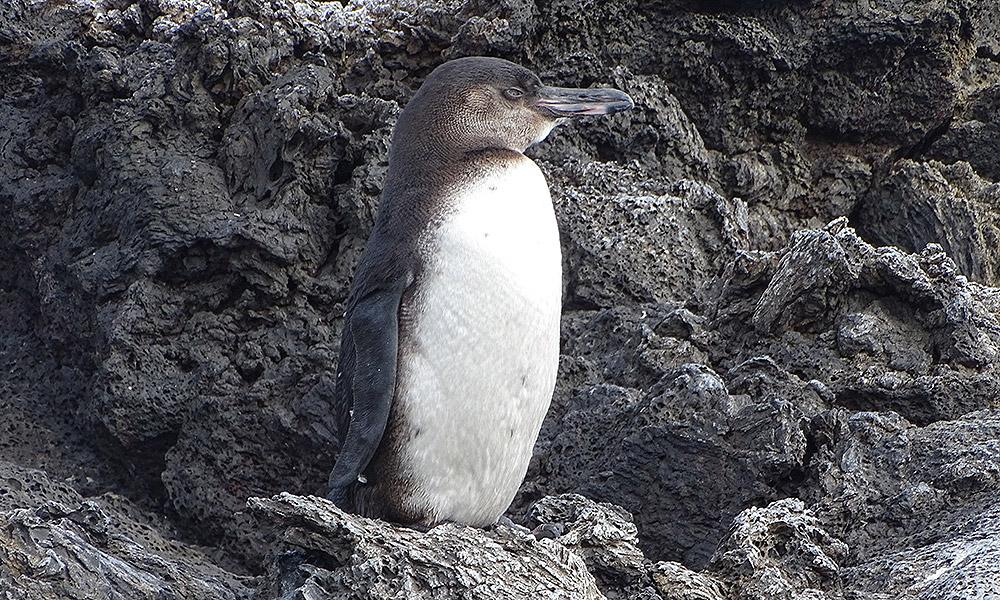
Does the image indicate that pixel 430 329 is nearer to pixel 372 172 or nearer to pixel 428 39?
pixel 372 172

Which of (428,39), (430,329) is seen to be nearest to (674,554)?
(430,329)

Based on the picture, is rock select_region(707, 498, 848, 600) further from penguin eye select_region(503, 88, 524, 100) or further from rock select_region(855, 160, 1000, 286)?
rock select_region(855, 160, 1000, 286)

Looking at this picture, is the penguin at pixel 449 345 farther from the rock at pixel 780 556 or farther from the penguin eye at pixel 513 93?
the rock at pixel 780 556

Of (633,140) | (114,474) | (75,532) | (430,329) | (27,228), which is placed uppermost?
(633,140)

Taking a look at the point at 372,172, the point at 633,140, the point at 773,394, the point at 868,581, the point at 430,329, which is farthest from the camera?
the point at 633,140

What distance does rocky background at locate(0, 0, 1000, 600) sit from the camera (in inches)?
126

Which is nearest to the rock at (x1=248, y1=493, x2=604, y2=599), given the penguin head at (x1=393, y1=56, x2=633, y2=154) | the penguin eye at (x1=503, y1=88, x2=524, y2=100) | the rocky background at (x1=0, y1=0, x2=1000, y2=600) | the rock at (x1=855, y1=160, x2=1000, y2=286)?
the rocky background at (x1=0, y1=0, x2=1000, y2=600)

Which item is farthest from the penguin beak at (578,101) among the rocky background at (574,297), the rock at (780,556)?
the rock at (780,556)

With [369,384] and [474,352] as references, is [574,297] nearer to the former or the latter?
[474,352]

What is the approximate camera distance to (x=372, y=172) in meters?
4.64

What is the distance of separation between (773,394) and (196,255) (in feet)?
7.46

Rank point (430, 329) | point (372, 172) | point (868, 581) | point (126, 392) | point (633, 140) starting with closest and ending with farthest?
point (868, 581) < point (430, 329) < point (126, 392) < point (372, 172) < point (633, 140)

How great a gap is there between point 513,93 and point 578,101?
0.83 feet

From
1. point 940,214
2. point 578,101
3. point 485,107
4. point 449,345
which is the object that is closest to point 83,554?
point 449,345
